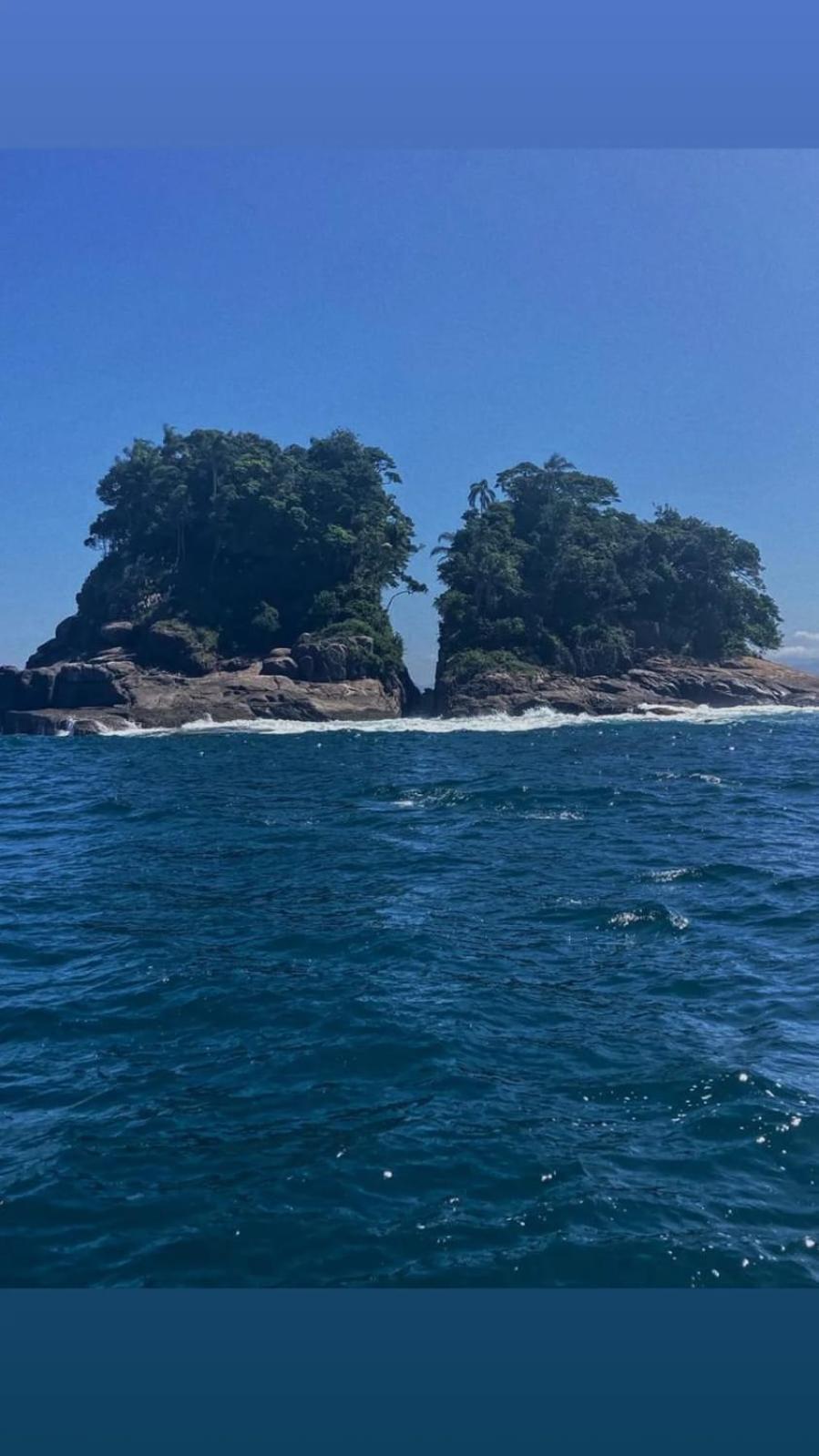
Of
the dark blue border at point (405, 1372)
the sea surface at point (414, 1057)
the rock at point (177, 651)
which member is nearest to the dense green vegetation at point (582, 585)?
the rock at point (177, 651)

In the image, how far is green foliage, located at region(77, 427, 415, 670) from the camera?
179ft

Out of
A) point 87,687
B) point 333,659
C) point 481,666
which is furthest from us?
point 481,666

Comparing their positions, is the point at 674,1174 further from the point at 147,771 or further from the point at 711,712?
the point at 711,712

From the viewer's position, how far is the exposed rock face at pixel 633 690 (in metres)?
48.5

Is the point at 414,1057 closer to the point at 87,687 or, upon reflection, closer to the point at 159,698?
the point at 159,698

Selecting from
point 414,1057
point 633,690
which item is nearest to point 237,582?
point 633,690

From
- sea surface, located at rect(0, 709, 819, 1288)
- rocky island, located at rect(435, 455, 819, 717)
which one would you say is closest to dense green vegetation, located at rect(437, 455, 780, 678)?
rocky island, located at rect(435, 455, 819, 717)

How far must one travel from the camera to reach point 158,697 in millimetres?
46250

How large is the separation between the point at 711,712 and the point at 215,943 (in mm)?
40432

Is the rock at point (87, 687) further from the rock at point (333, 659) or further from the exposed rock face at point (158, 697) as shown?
the rock at point (333, 659)

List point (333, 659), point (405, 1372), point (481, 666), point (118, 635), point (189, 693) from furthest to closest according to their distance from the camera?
point (118, 635) → point (481, 666) → point (333, 659) → point (189, 693) → point (405, 1372)

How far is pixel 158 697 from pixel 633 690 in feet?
71.9

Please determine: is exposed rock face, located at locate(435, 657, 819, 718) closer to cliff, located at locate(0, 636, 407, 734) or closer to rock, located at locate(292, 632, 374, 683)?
rock, located at locate(292, 632, 374, 683)

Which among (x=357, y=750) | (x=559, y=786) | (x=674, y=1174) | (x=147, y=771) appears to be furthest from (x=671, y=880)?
(x=357, y=750)
